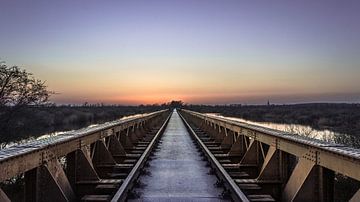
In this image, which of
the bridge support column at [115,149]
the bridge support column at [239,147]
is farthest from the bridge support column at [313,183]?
the bridge support column at [115,149]

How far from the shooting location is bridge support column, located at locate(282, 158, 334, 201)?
6.11 m

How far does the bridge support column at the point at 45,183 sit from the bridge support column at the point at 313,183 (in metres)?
3.54

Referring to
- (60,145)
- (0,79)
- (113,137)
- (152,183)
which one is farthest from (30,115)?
(60,145)

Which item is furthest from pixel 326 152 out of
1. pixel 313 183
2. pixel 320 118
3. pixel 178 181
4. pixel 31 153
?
pixel 320 118

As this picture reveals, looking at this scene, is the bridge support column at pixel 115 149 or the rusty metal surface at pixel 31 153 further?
the bridge support column at pixel 115 149

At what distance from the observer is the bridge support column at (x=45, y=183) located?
19.6 ft

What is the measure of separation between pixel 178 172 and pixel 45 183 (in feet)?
15.3

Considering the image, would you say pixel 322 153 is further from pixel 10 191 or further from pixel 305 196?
pixel 10 191

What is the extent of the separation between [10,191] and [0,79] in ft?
19.1

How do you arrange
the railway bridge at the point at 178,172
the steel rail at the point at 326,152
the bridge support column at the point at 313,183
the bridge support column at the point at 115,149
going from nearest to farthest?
the steel rail at the point at 326,152 → the railway bridge at the point at 178,172 → the bridge support column at the point at 313,183 → the bridge support column at the point at 115,149

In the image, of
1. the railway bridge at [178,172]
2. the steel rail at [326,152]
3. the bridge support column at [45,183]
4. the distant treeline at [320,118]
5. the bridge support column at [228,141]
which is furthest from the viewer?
the distant treeline at [320,118]

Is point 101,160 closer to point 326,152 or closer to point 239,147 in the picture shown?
point 239,147

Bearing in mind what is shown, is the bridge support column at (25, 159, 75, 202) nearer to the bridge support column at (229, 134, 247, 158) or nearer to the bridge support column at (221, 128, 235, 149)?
the bridge support column at (229, 134, 247, 158)

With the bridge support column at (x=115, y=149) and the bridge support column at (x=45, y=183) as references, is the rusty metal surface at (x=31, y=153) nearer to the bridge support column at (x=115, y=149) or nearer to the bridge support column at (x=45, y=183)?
the bridge support column at (x=45, y=183)
